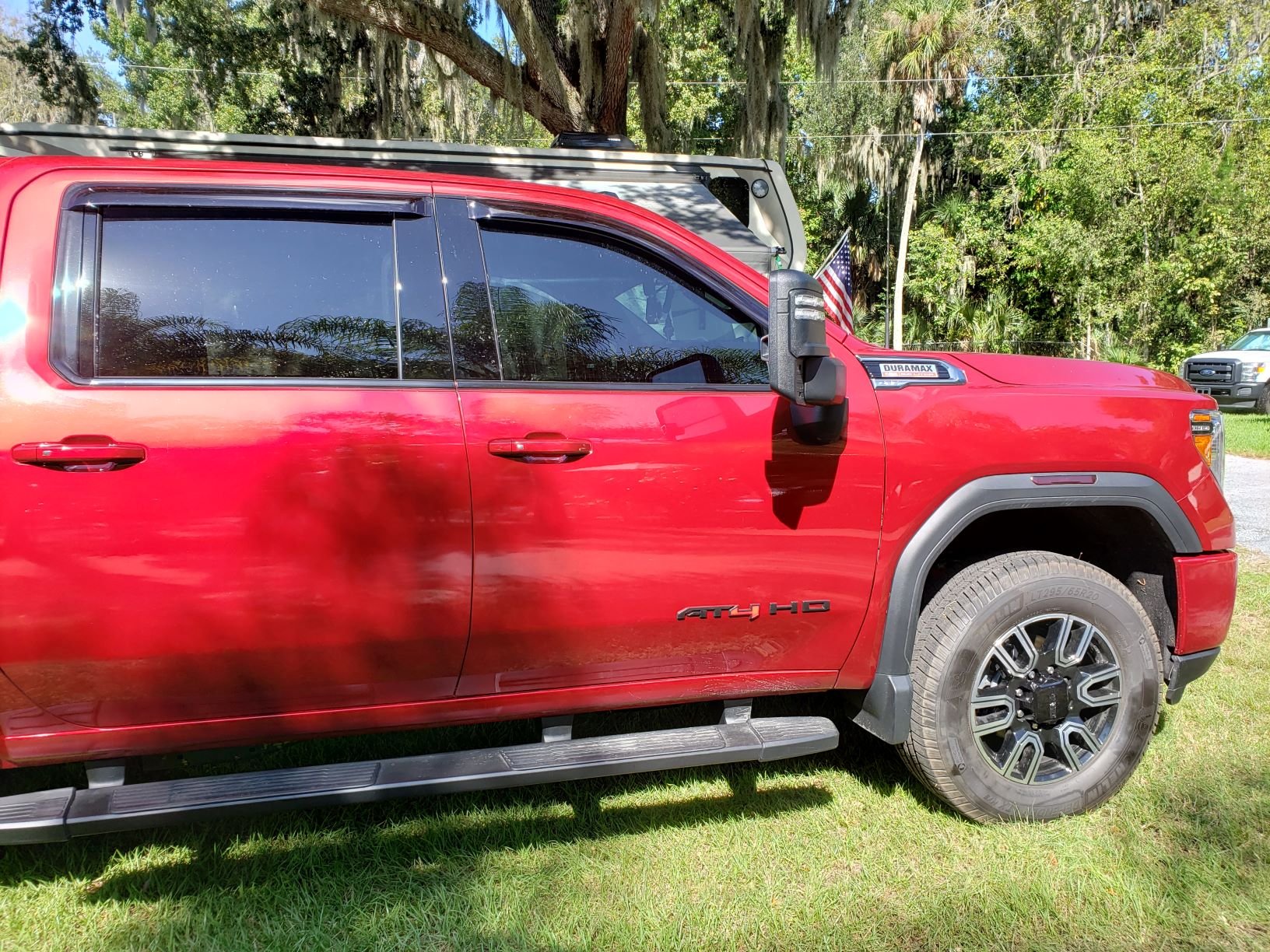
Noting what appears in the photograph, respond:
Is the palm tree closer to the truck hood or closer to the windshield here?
the windshield

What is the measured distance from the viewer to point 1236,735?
11.6 ft

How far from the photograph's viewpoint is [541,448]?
94.1 inches

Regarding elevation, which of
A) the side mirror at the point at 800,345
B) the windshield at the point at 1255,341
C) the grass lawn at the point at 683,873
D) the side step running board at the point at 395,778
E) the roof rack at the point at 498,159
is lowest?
the grass lawn at the point at 683,873

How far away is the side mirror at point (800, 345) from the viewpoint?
231 centimetres

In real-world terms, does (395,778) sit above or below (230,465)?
below

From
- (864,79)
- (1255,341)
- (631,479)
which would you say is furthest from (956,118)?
(631,479)

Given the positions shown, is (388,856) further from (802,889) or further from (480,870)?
(802,889)

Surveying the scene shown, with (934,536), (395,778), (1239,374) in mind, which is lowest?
(1239,374)

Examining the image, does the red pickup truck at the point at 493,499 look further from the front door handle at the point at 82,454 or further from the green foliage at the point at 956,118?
the green foliage at the point at 956,118

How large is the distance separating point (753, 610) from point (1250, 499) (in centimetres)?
786

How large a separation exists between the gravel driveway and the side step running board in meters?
4.26

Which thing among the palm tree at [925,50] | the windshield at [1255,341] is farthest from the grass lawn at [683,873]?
the palm tree at [925,50]

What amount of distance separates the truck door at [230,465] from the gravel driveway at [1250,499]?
5.14 metres

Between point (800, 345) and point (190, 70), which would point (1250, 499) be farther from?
point (190, 70)
